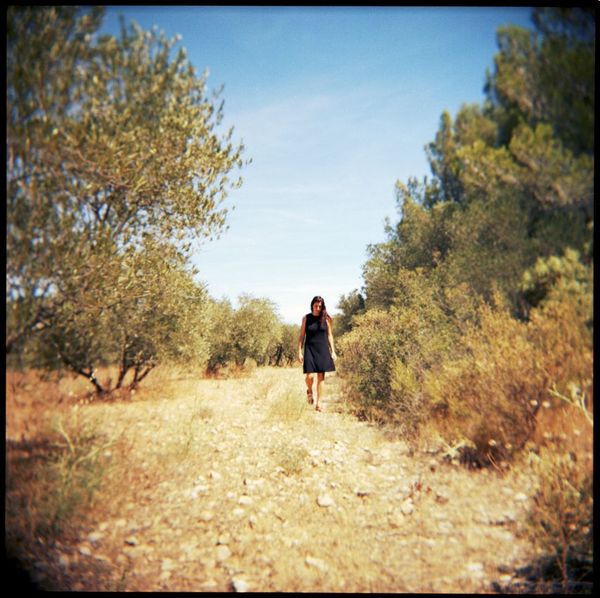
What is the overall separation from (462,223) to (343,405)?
556 cm

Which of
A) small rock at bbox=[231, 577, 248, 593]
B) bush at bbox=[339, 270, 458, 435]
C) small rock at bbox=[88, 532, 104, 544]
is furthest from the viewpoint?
bush at bbox=[339, 270, 458, 435]

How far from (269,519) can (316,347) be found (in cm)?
398

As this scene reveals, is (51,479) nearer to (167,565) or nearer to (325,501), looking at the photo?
(167,565)

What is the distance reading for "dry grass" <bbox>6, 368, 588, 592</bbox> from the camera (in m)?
3.25

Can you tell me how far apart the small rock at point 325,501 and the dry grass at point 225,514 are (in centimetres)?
1

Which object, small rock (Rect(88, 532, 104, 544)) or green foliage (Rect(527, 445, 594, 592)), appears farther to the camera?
small rock (Rect(88, 532, 104, 544))

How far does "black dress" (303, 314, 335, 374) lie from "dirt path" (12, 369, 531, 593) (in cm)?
245

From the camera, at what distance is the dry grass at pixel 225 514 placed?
3.25 metres

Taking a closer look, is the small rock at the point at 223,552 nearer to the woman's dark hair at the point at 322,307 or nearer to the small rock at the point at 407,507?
the small rock at the point at 407,507

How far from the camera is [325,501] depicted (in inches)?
167

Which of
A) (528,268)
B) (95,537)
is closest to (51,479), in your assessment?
(95,537)

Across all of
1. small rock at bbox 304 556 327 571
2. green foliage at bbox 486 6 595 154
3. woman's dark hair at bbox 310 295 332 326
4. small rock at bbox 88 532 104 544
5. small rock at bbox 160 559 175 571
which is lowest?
small rock at bbox 304 556 327 571

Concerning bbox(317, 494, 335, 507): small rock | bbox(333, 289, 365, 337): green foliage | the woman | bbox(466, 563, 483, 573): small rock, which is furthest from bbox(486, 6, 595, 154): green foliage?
bbox(333, 289, 365, 337): green foliage

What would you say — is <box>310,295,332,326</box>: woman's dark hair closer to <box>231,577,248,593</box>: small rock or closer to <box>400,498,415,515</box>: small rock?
<box>400,498,415,515</box>: small rock
